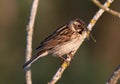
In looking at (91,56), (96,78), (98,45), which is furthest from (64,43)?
(98,45)

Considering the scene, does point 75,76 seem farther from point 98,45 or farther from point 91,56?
point 98,45

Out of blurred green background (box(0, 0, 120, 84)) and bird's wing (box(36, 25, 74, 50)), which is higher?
bird's wing (box(36, 25, 74, 50))

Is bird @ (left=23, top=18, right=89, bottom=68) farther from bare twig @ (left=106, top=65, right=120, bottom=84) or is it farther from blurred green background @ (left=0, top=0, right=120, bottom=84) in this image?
blurred green background @ (left=0, top=0, right=120, bottom=84)

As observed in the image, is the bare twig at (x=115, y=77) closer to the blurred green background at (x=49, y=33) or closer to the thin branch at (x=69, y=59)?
the thin branch at (x=69, y=59)

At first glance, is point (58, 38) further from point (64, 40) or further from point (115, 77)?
point (115, 77)

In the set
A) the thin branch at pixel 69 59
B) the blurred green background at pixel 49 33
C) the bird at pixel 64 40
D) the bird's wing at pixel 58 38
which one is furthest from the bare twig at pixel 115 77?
the blurred green background at pixel 49 33

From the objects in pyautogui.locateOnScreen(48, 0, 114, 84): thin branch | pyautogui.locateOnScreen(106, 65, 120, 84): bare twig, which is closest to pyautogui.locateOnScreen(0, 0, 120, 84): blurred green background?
pyautogui.locateOnScreen(48, 0, 114, 84): thin branch
